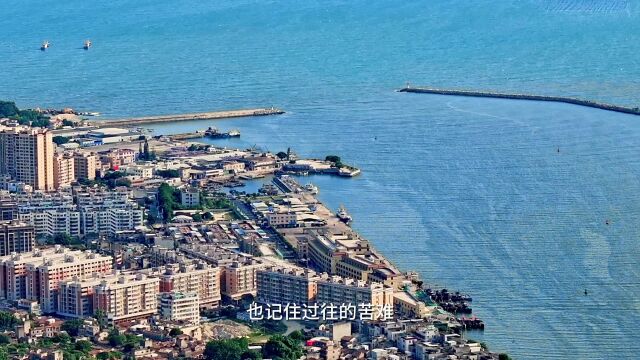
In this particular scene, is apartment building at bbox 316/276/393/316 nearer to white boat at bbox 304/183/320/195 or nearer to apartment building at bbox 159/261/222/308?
apartment building at bbox 159/261/222/308

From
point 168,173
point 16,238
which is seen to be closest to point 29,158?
point 168,173

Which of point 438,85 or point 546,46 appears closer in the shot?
point 438,85

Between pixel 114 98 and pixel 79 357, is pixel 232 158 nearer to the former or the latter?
pixel 114 98

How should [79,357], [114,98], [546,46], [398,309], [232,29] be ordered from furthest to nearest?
1. [232,29]
2. [546,46]
3. [114,98]
4. [398,309]
5. [79,357]

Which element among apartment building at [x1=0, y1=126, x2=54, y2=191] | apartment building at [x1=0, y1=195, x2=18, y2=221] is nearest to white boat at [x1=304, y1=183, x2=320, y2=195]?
apartment building at [x1=0, y1=126, x2=54, y2=191]

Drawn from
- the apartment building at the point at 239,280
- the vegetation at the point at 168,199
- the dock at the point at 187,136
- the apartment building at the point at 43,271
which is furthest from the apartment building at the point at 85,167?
the apartment building at the point at 239,280

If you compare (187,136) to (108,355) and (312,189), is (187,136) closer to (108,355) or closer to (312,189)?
(312,189)

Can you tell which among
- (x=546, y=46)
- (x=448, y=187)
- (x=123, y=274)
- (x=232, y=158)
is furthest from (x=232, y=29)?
(x=123, y=274)

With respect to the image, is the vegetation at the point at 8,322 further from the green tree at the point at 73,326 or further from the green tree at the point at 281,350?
the green tree at the point at 281,350
